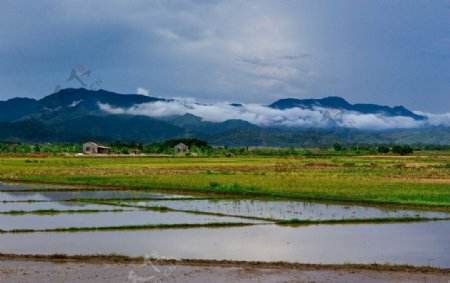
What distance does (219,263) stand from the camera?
1608 centimetres

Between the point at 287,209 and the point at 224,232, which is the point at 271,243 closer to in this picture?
the point at 224,232

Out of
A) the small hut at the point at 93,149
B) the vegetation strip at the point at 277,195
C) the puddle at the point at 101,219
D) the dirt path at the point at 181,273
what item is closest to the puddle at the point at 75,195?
the vegetation strip at the point at 277,195

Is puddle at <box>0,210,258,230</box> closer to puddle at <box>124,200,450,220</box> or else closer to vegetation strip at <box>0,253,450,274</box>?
puddle at <box>124,200,450,220</box>

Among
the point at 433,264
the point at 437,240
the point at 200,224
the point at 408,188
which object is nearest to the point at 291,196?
the point at 408,188

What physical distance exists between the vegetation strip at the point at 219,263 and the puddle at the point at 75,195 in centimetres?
1694

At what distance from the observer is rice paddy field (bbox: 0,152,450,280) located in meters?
17.6

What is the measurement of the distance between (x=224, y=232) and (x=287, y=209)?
750 cm

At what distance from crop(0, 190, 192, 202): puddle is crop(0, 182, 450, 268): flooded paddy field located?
1191 mm

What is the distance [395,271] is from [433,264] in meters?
1.70

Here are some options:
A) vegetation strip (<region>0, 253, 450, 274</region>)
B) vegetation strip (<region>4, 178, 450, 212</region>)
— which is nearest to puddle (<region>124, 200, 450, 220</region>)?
vegetation strip (<region>4, 178, 450, 212</region>)

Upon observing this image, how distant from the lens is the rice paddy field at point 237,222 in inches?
695

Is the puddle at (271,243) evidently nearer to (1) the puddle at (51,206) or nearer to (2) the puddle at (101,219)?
(2) the puddle at (101,219)

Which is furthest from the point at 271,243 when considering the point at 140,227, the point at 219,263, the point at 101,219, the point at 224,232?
the point at 101,219

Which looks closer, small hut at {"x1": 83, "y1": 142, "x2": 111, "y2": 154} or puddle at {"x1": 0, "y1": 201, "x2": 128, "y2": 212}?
puddle at {"x1": 0, "y1": 201, "x2": 128, "y2": 212}
